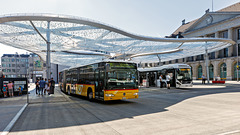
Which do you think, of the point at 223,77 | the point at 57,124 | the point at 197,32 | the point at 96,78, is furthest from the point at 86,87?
the point at 197,32

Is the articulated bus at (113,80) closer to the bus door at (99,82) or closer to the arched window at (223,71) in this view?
the bus door at (99,82)

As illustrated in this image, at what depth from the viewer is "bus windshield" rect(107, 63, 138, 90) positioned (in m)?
11.9

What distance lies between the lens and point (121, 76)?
12289mm

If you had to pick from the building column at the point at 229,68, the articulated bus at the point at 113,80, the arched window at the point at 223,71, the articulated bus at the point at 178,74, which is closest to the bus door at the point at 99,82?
the articulated bus at the point at 113,80

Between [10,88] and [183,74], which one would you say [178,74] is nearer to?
[183,74]

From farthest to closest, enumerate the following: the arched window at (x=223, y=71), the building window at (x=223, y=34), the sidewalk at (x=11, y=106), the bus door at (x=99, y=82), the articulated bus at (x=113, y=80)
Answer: the building window at (x=223, y=34), the arched window at (x=223, y=71), the bus door at (x=99, y=82), the articulated bus at (x=113, y=80), the sidewalk at (x=11, y=106)

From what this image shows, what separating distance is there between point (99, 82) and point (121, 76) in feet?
4.80

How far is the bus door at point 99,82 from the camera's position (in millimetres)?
12203

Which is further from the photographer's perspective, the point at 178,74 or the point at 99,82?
the point at 178,74

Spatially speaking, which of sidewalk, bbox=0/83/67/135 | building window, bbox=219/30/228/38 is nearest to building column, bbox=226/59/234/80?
building window, bbox=219/30/228/38

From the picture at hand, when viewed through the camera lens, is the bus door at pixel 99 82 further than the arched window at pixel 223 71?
No

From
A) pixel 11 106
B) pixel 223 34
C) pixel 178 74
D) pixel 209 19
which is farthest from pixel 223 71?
pixel 11 106

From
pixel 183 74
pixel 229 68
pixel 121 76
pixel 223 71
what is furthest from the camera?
pixel 223 71

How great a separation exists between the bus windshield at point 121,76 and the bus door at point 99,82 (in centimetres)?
62
